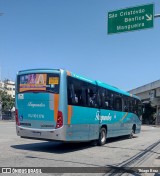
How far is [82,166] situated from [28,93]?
179 inches

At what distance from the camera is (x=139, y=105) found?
26.9 m

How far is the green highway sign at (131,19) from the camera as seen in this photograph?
15.8m

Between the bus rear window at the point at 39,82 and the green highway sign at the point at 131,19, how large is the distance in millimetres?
4420

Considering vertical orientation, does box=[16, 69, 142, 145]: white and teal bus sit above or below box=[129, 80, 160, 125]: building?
Answer: below

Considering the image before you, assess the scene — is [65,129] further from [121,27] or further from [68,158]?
[121,27]

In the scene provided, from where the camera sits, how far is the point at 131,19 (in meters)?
16.1

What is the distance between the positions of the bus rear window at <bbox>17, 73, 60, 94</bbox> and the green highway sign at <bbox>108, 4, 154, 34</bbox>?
4.42 metres

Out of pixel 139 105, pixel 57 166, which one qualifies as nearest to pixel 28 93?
pixel 57 166

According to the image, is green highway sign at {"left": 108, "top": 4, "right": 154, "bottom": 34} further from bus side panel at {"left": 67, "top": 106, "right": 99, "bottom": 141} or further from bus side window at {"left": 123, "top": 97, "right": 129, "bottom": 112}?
bus side window at {"left": 123, "top": 97, "right": 129, "bottom": 112}

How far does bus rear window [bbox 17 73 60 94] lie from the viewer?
1370 centimetres

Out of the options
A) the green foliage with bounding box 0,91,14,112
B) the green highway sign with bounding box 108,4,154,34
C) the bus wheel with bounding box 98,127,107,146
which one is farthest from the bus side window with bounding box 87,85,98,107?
the green foliage with bounding box 0,91,14,112

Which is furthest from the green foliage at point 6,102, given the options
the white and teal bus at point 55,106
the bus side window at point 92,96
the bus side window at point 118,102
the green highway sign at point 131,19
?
the white and teal bus at point 55,106

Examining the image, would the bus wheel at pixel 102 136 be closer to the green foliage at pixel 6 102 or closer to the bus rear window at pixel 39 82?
the bus rear window at pixel 39 82

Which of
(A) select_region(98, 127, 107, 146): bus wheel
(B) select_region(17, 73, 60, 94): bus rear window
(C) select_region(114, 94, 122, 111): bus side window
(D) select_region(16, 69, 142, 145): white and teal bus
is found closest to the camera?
(D) select_region(16, 69, 142, 145): white and teal bus
